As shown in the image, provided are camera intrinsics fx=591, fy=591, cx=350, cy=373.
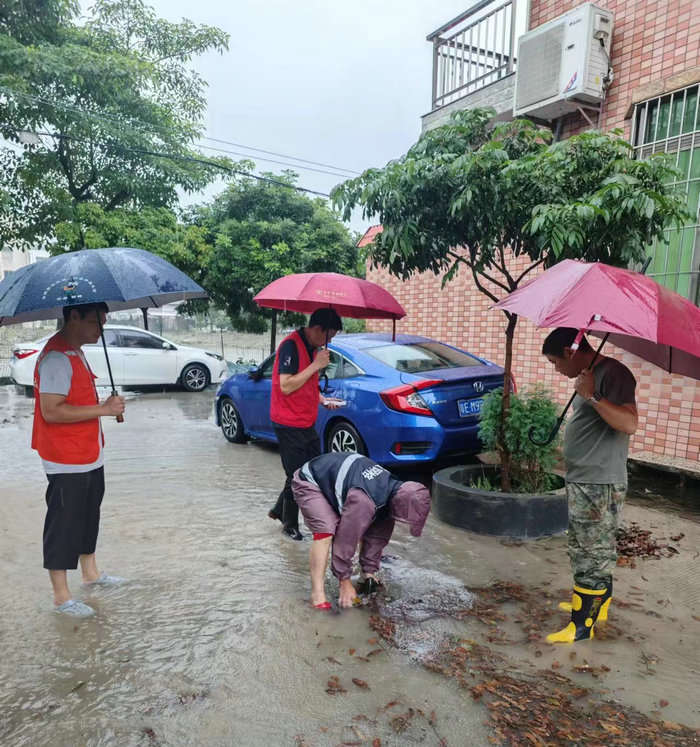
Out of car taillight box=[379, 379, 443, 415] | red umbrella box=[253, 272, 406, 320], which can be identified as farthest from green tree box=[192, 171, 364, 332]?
red umbrella box=[253, 272, 406, 320]

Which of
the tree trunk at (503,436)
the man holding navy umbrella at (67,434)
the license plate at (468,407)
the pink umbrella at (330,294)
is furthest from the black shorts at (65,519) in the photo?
the license plate at (468,407)

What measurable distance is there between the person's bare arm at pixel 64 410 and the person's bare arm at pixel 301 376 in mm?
1215

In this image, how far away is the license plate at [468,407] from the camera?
5.50 meters

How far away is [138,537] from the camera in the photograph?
454 centimetres

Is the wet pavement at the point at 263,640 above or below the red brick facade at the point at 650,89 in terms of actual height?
below

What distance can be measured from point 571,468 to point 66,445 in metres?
2.71

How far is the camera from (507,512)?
4.49 m

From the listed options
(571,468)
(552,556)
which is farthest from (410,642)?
(552,556)

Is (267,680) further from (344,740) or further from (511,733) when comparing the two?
(511,733)

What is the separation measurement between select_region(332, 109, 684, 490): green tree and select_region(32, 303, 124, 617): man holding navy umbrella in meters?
2.42

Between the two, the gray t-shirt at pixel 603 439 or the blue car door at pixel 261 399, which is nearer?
the gray t-shirt at pixel 603 439

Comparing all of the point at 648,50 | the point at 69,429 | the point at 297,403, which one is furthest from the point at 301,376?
the point at 648,50

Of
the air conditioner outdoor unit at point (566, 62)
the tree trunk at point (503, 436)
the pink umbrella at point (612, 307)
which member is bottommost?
the tree trunk at point (503, 436)

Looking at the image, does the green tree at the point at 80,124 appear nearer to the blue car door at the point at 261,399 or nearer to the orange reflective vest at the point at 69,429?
the blue car door at the point at 261,399
